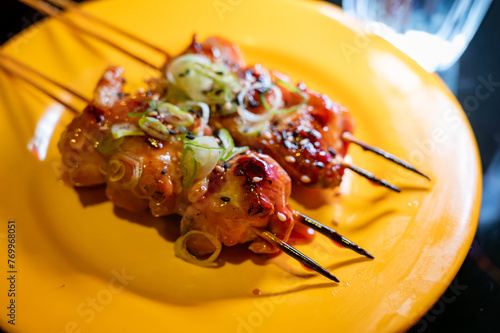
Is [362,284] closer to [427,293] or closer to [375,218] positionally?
[427,293]

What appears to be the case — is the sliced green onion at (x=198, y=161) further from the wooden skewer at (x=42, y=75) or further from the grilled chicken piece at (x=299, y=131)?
the wooden skewer at (x=42, y=75)

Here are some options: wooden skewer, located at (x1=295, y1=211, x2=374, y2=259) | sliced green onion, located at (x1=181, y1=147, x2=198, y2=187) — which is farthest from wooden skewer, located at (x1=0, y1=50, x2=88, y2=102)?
wooden skewer, located at (x1=295, y1=211, x2=374, y2=259)

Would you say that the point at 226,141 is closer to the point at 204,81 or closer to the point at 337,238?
the point at 204,81

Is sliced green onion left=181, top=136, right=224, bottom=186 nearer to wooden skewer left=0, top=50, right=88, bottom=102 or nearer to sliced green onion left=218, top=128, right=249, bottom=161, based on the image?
sliced green onion left=218, top=128, right=249, bottom=161

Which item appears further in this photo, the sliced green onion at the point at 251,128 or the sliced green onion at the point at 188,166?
→ the sliced green onion at the point at 251,128

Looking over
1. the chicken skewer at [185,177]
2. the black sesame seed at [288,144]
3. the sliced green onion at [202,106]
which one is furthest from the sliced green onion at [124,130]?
the black sesame seed at [288,144]

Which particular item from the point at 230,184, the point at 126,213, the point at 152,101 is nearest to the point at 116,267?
the point at 126,213
